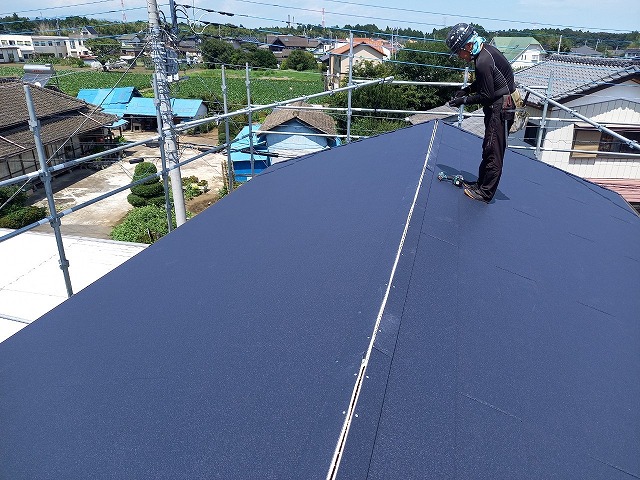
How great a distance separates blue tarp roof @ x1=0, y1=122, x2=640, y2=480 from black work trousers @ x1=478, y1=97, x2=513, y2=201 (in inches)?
15.8

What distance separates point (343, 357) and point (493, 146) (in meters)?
2.46

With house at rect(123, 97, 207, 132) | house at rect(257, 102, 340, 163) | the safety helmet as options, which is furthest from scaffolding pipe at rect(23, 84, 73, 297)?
house at rect(123, 97, 207, 132)

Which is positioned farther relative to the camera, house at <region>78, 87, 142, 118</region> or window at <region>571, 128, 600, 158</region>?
house at <region>78, 87, 142, 118</region>

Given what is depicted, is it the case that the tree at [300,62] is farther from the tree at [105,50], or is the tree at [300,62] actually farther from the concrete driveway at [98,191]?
the concrete driveway at [98,191]

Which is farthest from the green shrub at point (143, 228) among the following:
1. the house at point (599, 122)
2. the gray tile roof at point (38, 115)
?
the house at point (599, 122)

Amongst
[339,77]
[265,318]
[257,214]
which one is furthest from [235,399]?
[339,77]

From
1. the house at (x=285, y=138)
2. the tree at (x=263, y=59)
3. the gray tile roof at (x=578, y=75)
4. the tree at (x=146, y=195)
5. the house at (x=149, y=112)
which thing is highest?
the gray tile roof at (x=578, y=75)

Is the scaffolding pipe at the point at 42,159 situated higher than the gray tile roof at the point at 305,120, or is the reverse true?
the scaffolding pipe at the point at 42,159

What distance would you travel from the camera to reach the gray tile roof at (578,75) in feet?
35.4

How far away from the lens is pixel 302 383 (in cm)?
157

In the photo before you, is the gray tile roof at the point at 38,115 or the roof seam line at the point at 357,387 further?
the gray tile roof at the point at 38,115

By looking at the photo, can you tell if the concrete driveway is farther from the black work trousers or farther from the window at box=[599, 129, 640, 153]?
the black work trousers

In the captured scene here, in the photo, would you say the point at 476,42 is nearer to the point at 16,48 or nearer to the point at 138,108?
the point at 138,108

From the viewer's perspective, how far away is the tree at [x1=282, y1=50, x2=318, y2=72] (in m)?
62.2
